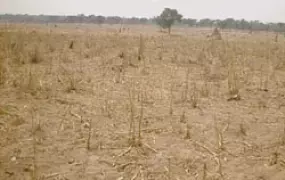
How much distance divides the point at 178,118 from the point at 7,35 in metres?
4.11

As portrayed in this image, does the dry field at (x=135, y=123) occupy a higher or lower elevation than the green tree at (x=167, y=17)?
lower

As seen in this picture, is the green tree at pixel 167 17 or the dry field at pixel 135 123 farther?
the green tree at pixel 167 17

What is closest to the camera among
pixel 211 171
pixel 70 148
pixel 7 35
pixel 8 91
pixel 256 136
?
pixel 211 171

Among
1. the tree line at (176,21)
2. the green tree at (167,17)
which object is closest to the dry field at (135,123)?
the green tree at (167,17)

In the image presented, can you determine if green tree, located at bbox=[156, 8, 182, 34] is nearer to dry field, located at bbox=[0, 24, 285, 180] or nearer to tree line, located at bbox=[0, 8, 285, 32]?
tree line, located at bbox=[0, 8, 285, 32]

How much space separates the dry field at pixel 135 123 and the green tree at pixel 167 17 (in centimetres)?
2955

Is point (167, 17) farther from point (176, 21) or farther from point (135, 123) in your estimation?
point (135, 123)

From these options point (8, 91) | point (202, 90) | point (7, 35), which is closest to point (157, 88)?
point (202, 90)

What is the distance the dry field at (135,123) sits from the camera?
2.65 m

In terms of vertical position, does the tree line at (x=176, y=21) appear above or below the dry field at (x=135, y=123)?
above

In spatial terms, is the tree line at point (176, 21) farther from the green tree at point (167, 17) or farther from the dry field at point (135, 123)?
the dry field at point (135, 123)

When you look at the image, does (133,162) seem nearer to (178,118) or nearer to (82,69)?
(178,118)

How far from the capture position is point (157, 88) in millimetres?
4914

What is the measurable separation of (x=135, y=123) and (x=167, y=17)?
32.6 metres
